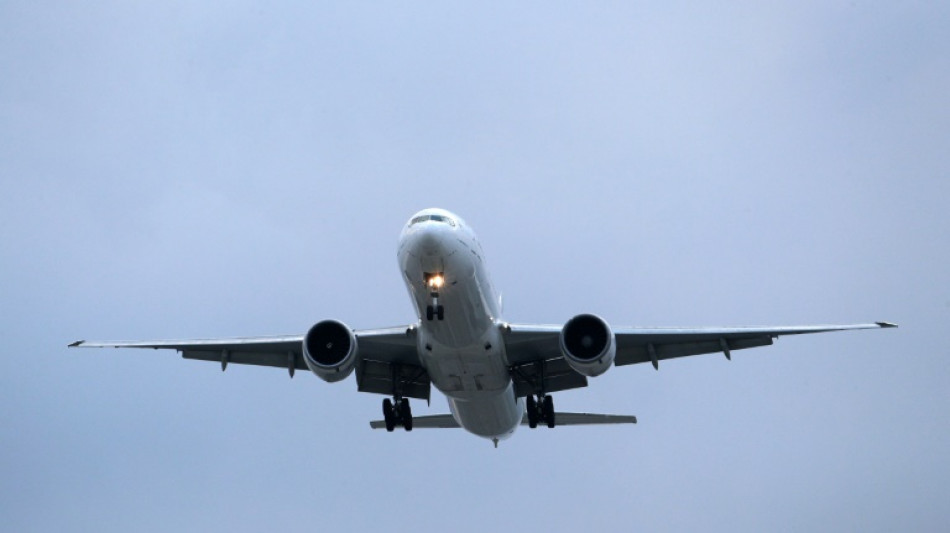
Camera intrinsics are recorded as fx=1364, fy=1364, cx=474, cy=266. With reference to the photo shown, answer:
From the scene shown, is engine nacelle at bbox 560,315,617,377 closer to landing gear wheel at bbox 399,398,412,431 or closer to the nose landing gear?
the nose landing gear

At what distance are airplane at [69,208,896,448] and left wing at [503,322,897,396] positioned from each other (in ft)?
0.09

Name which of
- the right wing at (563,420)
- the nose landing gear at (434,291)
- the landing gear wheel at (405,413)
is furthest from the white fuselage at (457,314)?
the right wing at (563,420)

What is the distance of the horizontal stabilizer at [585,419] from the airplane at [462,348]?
0.03 meters

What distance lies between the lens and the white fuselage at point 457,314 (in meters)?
30.4

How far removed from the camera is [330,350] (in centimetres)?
3234

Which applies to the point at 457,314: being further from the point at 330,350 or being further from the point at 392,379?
the point at 392,379

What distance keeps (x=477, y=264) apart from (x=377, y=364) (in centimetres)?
600

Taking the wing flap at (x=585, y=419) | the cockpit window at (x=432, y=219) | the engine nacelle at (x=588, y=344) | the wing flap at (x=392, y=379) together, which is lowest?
the wing flap at (x=585, y=419)

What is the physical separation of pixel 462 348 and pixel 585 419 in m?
7.09

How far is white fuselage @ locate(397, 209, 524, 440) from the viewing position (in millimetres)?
30359

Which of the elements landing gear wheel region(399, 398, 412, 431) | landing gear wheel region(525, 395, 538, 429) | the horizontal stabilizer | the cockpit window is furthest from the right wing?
the cockpit window

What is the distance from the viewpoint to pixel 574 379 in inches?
1435

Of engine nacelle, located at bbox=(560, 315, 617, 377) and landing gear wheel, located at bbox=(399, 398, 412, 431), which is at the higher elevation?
engine nacelle, located at bbox=(560, 315, 617, 377)

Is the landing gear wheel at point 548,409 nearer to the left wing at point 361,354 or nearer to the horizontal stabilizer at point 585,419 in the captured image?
the horizontal stabilizer at point 585,419
